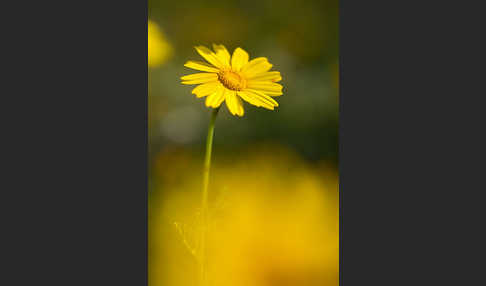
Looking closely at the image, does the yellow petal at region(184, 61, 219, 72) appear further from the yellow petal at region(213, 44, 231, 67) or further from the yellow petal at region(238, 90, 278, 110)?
the yellow petal at region(238, 90, 278, 110)

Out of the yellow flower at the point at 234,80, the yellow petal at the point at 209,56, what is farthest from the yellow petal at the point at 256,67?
the yellow petal at the point at 209,56

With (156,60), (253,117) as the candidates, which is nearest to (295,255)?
(253,117)

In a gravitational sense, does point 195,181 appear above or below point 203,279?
above

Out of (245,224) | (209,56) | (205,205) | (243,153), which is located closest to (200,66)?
(209,56)

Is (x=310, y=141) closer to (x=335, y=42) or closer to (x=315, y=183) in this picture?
(x=315, y=183)

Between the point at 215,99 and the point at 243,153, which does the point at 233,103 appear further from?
the point at 243,153
